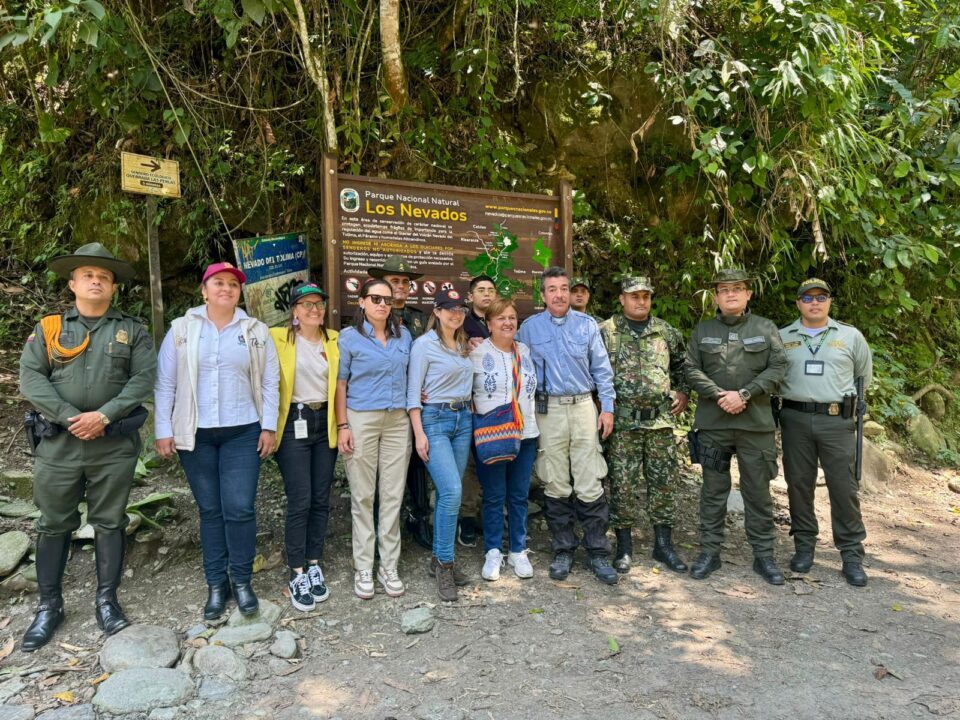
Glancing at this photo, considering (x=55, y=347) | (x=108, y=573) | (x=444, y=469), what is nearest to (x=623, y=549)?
(x=444, y=469)

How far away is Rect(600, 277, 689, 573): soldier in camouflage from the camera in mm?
A: 4508

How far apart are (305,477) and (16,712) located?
67.0 inches

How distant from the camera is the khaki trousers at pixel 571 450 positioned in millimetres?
4375

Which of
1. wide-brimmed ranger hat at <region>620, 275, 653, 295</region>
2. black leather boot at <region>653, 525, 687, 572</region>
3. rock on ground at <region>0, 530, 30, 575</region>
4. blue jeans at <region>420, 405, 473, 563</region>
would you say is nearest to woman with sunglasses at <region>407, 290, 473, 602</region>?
blue jeans at <region>420, 405, 473, 563</region>

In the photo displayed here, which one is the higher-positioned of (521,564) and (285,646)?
(521,564)

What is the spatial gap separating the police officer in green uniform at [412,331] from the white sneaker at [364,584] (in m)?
0.78

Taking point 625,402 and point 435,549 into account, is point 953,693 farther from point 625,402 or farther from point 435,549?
point 435,549

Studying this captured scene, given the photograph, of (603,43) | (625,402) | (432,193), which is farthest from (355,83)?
(625,402)

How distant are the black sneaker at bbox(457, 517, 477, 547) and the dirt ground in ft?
0.47

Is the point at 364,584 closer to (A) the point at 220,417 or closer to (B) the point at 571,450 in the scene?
(A) the point at 220,417

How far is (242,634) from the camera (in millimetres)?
3529

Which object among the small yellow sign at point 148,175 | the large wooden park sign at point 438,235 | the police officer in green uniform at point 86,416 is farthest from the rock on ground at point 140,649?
the small yellow sign at point 148,175

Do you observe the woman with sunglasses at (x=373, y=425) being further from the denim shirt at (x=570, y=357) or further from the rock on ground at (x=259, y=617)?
the denim shirt at (x=570, y=357)

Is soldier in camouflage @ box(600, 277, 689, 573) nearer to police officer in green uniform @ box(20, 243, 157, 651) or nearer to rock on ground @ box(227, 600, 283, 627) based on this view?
rock on ground @ box(227, 600, 283, 627)
